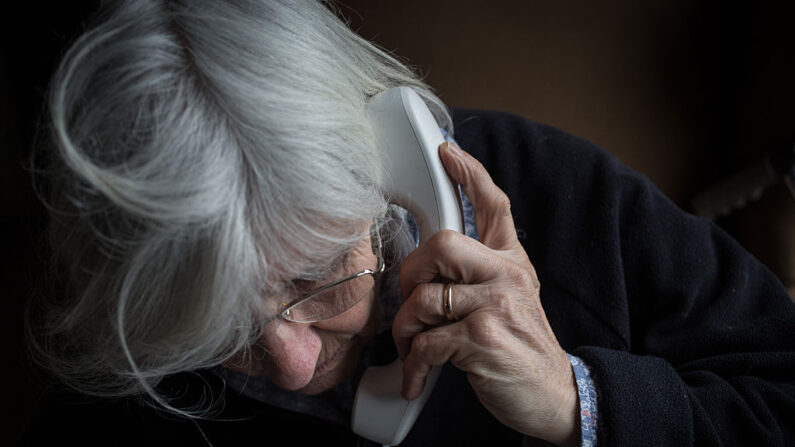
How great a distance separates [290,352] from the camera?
727mm

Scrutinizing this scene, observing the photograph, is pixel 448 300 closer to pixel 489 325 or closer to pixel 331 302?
pixel 489 325

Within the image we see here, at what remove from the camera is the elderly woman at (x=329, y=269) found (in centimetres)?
55

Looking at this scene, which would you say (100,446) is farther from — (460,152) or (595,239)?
(595,239)

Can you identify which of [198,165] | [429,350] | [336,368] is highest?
[198,165]

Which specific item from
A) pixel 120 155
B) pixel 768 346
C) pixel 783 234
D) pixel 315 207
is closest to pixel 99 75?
pixel 120 155

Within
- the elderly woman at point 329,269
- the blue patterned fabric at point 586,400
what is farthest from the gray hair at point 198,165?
the blue patterned fabric at point 586,400

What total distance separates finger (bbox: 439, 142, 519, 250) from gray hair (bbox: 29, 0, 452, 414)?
133 mm

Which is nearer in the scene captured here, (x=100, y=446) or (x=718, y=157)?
(x=100, y=446)

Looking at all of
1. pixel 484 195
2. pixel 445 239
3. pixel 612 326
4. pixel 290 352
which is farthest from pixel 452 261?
pixel 612 326

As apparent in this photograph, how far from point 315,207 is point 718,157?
3.83 ft

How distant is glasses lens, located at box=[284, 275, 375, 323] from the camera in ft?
2.33

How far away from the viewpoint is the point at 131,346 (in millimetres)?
667

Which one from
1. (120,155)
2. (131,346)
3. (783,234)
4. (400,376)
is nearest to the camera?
(120,155)

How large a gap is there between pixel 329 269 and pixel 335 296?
0.06m
